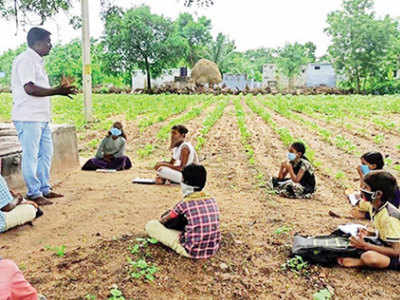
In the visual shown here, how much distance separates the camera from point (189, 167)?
3.26 meters

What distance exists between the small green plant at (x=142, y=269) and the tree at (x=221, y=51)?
42440 millimetres

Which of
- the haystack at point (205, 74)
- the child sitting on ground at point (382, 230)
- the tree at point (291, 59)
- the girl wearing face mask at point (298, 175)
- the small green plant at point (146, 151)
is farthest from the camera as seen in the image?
the tree at point (291, 59)

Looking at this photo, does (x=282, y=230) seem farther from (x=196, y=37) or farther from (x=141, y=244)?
(x=196, y=37)

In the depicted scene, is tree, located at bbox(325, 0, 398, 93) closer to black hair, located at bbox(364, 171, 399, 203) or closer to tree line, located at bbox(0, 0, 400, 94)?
tree line, located at bbox(0, 0, 400, 94)

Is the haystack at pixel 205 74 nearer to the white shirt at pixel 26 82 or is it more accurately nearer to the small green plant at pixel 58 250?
the white shirt at pixel 26 82

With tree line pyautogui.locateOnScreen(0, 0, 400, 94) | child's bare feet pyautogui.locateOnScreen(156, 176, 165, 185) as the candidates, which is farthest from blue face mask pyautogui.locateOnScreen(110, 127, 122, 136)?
tree line pyautogui.locateOnScreen(0, 0, 400, 94)

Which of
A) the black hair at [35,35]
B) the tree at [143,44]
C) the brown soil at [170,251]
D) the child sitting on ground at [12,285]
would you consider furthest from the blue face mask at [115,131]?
the tree at [143,44]

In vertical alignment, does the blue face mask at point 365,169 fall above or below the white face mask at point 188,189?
below

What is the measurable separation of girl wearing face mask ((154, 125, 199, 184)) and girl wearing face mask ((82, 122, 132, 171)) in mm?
1233

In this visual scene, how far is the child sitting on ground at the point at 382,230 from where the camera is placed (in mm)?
3102

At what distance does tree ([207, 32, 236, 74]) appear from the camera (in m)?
44.1

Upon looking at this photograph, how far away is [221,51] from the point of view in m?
44.9

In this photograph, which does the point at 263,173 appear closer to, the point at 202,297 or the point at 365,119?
the point at 202,297

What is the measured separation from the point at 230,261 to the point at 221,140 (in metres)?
6.60
